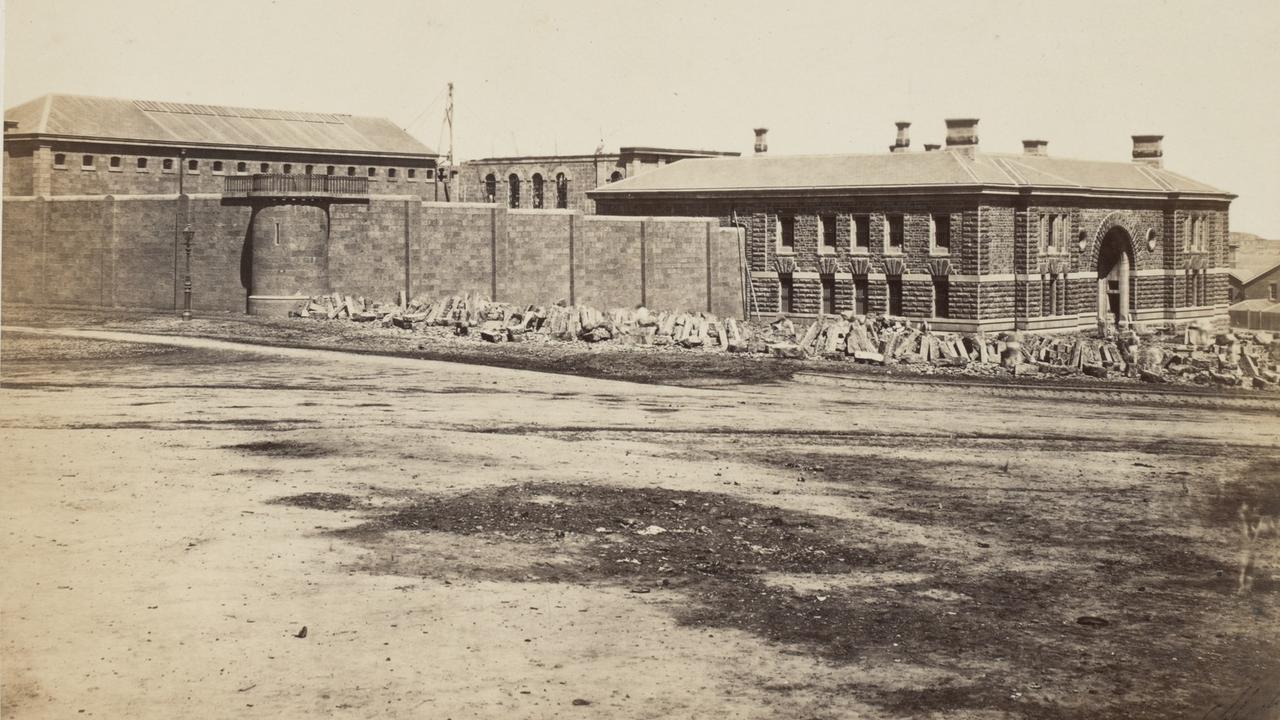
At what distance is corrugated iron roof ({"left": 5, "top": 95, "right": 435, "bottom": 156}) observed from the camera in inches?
1906

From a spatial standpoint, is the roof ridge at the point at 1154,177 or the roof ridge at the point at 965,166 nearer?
the roof ridge at the point at 965,166

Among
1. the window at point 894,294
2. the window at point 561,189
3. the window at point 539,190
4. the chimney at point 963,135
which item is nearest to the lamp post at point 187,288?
the window at point 894,294

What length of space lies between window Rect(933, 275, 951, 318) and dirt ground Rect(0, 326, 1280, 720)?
78.7ft

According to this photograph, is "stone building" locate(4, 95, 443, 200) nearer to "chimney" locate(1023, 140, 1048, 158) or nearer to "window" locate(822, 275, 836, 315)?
"window" locate(822, 275, 836, 315)

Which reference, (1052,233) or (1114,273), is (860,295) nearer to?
(1052,233)

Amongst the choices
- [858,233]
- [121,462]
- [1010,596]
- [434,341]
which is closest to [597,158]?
[858,233]

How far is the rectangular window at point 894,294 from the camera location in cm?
5203

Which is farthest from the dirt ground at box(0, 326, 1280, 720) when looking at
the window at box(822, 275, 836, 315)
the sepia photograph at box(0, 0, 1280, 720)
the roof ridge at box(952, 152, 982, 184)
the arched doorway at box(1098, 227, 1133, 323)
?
the arched doorway at box(1098, 227, 1133, 323)

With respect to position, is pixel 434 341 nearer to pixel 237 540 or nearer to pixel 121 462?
pixel 121 462

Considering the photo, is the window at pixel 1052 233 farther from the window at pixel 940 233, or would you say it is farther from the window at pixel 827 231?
the window at pixel 827 231

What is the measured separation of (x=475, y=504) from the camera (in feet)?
58.3

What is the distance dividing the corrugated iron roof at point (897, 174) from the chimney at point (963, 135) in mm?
319

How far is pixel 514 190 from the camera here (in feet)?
242

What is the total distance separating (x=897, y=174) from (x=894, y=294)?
4595 mm
